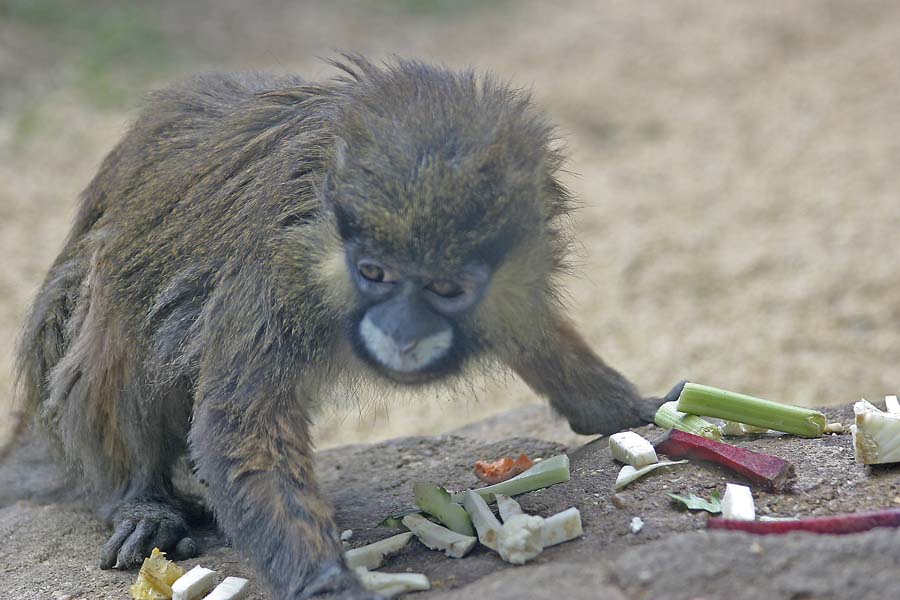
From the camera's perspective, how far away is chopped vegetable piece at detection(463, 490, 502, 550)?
154 inches

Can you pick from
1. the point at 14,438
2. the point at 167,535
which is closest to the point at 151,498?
the point at 167,535

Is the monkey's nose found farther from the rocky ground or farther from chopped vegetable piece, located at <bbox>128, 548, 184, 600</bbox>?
chopped vegetable piece, located at <bbox>128, 548, 184, 600</bbox>

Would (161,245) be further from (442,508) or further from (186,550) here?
(442,508)

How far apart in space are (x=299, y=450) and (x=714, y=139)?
922 cm

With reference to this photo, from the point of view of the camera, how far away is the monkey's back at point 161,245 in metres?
4.39

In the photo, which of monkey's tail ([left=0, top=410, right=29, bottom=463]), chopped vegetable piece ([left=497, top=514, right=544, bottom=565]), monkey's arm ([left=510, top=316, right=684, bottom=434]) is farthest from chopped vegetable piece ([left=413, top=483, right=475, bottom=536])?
monkey's tail ([left=0, top=410, right=29, bottom=463])

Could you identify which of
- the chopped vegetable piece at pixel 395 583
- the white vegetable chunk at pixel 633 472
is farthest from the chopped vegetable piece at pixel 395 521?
the white vegetable chunk at pixel 633 472

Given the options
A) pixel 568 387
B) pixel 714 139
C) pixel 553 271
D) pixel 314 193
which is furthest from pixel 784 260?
pixel 314 193

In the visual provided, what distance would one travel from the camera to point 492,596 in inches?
125

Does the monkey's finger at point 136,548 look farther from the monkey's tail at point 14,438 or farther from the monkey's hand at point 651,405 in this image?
the monkey's hand at point 651,405

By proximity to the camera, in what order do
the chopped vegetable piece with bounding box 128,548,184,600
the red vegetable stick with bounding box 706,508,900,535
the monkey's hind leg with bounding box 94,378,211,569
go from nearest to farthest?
the red vegetable stick with bounding box 706,508,900,535, the chopped vegetable piece with bounding box 128,548,184,600, the monkey's hind leg with bounding box 94,378,211,569

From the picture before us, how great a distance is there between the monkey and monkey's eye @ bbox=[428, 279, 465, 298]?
1 cm

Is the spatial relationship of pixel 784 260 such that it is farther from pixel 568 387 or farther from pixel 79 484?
pixel 79 484

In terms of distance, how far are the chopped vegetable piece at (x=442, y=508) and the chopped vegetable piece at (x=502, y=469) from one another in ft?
1.61
